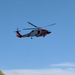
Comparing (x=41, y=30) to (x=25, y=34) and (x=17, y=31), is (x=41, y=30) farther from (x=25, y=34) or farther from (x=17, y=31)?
(x=17, y=31)

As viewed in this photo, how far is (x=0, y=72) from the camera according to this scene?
166 m

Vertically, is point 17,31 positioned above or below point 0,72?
above

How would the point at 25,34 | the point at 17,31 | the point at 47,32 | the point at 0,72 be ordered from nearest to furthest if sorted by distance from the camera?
the point at 47,32
the point at 25,34
the point at 17,31
the point at 0,72

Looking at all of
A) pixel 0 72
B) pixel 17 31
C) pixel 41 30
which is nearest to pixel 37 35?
pixel 41 30

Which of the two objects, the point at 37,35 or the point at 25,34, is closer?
the point at 37,35

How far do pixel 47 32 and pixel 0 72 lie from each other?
5111 centimetres

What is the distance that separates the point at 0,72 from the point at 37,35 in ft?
161

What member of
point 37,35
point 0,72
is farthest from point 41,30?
point 0,72

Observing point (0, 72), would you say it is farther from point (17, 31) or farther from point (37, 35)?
point (37, 35)

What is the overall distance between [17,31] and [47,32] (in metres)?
30.9

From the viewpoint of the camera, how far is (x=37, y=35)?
124m

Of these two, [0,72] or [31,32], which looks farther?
A: [0,72]

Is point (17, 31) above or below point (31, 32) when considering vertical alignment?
above

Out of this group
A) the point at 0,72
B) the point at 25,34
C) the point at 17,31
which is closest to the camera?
the point at 25,34
